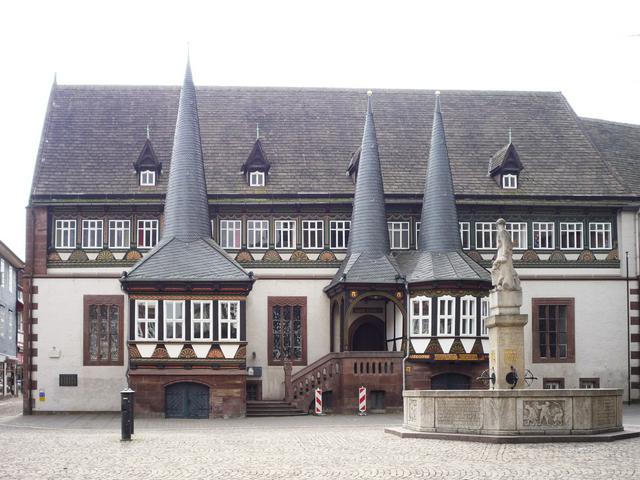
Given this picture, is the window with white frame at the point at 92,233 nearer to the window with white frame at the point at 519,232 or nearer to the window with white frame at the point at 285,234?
the window with white frame at the point at 285,234

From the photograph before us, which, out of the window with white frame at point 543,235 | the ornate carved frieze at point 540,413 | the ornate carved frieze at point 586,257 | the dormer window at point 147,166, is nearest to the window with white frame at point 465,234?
the window with white frame at point 543,235

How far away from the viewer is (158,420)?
40531 mm

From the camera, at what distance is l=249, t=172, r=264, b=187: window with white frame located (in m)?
48.0

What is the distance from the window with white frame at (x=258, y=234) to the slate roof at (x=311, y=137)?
1.38 meters

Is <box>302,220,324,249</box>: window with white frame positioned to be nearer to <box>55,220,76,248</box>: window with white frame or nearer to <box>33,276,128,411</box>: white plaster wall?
<box>33,276,128,411</box>: white plaster wall

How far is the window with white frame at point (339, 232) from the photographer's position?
4766 cm

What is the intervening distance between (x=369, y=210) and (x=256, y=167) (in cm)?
550

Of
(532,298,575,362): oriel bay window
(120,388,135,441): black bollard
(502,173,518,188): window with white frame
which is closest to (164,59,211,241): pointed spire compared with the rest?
(502,173,518,188): window with white frame

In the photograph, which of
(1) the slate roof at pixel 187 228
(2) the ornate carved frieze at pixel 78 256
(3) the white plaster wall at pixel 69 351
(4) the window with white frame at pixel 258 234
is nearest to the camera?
(1) the slate roof at pixel 187 228

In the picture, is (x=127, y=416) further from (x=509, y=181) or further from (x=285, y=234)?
(x=509, y=181)

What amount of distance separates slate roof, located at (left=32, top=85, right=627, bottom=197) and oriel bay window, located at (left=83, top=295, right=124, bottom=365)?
14.9ft

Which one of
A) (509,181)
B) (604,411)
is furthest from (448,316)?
(604,411)

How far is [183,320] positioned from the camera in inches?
1677

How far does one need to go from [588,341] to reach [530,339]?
251cm
